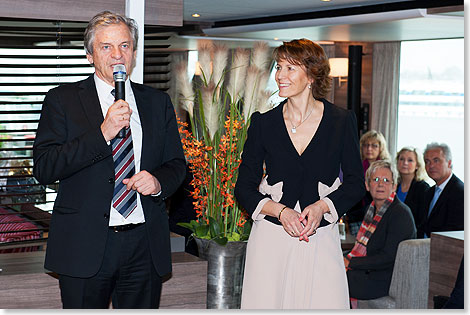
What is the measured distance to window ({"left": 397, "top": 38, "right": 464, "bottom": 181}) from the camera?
413 inches

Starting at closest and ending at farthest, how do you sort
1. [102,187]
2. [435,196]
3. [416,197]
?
[102,187] → [435,196] → [416,197]

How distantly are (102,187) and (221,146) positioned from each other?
1424 mm

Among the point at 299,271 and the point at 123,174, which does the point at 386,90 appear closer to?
the point at 299,271

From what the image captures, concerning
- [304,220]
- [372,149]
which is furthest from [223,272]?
[372,149]

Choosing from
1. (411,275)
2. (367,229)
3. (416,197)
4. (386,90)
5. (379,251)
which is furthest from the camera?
(386,90)

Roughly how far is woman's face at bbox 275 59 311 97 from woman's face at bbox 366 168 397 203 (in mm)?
2274

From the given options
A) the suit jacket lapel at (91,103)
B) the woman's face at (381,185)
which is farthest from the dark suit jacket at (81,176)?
the woman's face at (381,185)

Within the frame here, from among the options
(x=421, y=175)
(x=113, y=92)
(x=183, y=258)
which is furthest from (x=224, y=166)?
(x=421, y=175)

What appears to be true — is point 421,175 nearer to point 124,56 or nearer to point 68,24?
point 68,24

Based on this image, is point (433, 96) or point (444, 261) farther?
point (433, 96)

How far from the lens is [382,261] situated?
4.56 m

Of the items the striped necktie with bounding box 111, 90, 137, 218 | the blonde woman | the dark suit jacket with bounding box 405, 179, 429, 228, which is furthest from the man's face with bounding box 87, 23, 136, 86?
the blonde woman

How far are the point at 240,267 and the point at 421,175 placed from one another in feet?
11.5

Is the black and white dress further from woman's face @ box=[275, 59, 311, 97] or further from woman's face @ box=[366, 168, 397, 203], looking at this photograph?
woman's face @ box=[366, 168, 397, 203]
